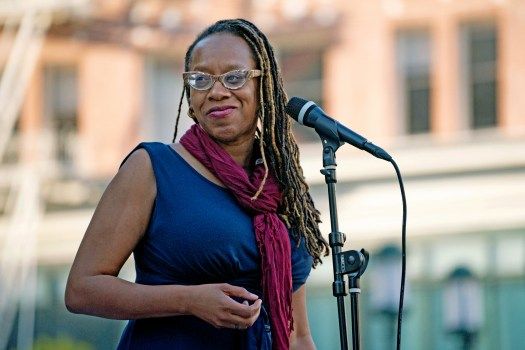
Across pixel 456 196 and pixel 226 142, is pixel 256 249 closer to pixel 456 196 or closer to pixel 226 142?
pixel 226 142

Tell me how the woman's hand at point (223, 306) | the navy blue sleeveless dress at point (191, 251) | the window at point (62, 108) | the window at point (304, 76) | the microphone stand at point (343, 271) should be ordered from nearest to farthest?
the woman's hand at point (223, 306) < the navy blue sleeveless dress at point (191, 251) < the microphone stand at point (343, 271) < the window at point (304, 76) < the window at point (62, 108)

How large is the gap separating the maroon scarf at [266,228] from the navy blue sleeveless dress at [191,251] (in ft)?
0.08

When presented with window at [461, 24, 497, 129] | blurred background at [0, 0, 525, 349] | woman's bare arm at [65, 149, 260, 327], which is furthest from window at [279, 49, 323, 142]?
woman's bare arm at [65, 149, 260, 327]

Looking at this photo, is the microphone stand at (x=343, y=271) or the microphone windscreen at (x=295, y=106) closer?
the microphone stand at (x=343, y=271)

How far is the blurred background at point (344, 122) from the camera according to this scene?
48.2ft

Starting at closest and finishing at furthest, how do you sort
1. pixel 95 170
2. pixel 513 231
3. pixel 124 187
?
pixel 124 187 → pixel 513 231 → pixel 95 170

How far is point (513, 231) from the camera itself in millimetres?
14695

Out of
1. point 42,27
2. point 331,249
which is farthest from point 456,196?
point 331,249

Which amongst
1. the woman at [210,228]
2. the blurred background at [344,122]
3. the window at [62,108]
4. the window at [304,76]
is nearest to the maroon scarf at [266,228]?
the woman at [210,228]

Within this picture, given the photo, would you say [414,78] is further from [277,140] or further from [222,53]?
[222,53]

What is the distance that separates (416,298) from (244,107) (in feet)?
38.4

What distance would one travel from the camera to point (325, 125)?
11.0 feet

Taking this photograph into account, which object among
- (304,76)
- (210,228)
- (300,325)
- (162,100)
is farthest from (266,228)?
(162,100)

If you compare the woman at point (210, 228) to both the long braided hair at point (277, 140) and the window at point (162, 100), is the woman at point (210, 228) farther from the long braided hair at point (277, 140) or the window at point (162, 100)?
the window at point (162, 100)
